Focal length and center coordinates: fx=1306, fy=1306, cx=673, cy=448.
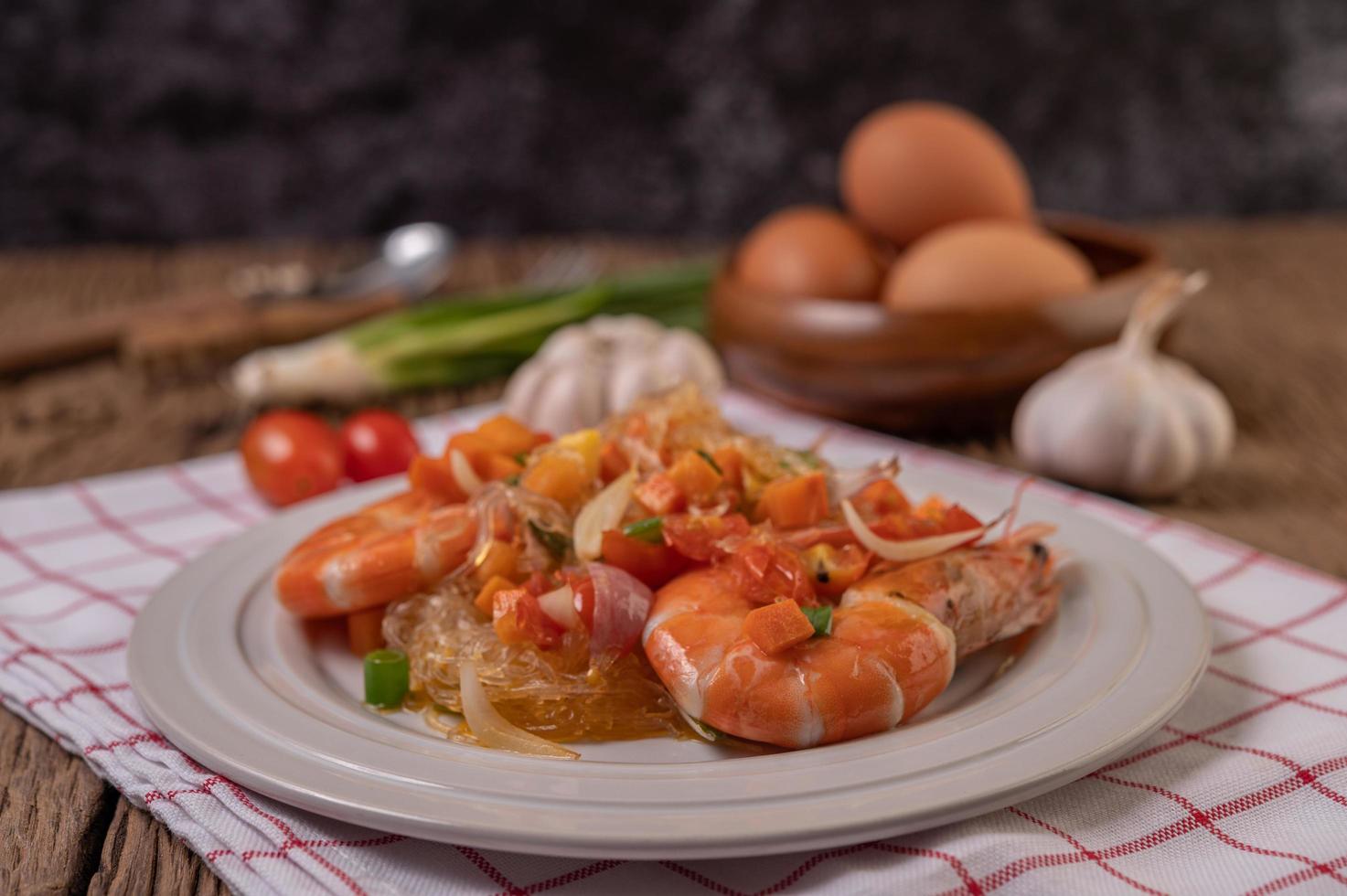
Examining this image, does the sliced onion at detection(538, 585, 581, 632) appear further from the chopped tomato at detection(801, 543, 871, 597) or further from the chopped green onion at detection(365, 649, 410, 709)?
the chopped tomato at detection(801, 543, 871, 597)

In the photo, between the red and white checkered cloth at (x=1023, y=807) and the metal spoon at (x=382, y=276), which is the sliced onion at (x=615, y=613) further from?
the metal spoon at (x=382, y=276)

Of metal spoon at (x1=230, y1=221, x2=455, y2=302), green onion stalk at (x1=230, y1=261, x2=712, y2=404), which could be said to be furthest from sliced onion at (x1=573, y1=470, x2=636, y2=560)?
metal spoon at (x1=230, y1=221, x2=455, y2=302)

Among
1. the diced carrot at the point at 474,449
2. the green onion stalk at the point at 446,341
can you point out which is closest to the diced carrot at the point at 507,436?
the diced carrot at the point at 474,449

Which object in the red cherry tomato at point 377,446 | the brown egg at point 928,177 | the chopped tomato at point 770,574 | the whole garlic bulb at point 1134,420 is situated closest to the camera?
the chopped tomato at point 770,574

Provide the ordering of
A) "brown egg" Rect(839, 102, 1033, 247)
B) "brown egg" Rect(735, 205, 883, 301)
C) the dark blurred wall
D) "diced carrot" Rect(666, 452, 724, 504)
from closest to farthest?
"diced carrot" Rect(666, 452, 724, 504), "brown egg" Rect(735, 205, 883, 301), "brown egg" Rect(839, 102, 1033, 247), the dark blurred wall

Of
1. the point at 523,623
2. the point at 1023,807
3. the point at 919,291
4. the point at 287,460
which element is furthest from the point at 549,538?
the point at 919,291

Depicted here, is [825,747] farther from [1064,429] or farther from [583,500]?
[1064,429]

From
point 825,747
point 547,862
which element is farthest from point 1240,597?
point 547,862
